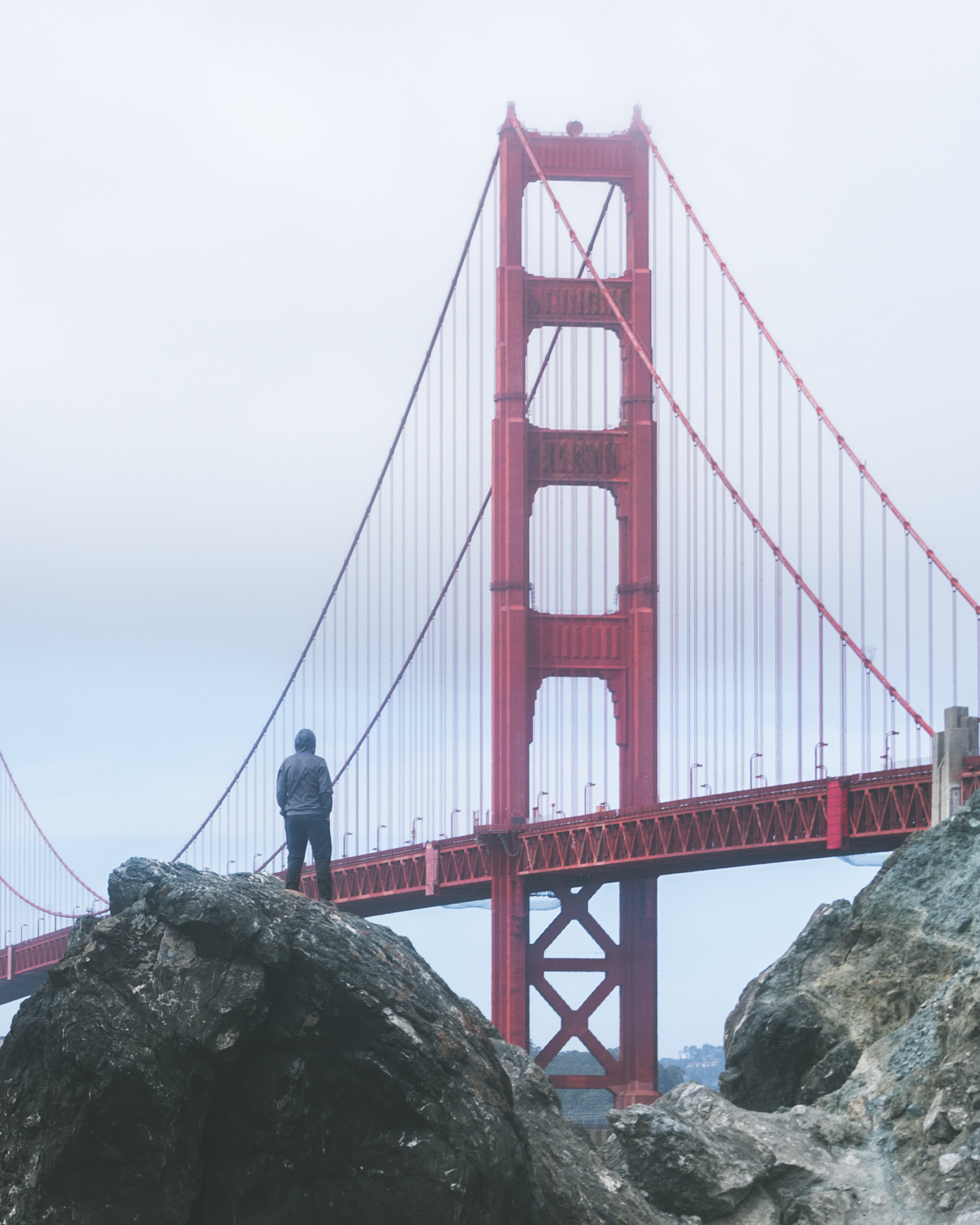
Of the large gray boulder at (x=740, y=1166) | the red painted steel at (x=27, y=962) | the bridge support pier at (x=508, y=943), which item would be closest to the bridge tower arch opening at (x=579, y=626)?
the bridge support pier at (x=508, y=943)

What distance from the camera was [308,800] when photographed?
37.5 feet

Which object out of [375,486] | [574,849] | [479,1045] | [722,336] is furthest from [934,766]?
[375,486]

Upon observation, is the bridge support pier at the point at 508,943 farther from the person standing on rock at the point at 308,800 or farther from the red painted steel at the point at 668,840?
the person standing on rock at the point at 308,800

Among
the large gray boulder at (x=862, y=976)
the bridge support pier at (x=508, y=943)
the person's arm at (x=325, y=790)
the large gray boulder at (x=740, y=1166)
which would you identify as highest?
the bridge support pier at (x=508, y=943)

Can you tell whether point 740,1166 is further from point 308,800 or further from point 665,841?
point 665,841

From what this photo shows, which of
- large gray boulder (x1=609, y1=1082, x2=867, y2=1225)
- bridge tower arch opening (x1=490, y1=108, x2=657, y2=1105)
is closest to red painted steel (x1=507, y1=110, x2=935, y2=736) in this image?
bridge tower arch opening (x1=490, y1=108, x2=657, y2=1105)

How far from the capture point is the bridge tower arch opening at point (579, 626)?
3828 centimetres

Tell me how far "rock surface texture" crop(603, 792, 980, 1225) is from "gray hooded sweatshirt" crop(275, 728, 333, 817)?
114 inches

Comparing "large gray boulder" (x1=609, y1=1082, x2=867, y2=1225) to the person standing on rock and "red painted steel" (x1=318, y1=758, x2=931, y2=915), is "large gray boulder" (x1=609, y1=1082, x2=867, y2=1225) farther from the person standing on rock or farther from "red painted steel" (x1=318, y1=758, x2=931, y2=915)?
"red painted steel" (x1=318, y1=758, x2=931, y2=915)

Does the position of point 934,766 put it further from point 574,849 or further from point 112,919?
point 112,919

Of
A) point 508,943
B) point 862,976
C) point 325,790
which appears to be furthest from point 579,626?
point 325,790

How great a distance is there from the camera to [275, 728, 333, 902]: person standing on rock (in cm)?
1138

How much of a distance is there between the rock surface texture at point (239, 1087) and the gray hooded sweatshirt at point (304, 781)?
80.6 inches

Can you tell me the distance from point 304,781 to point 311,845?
0.40 m
